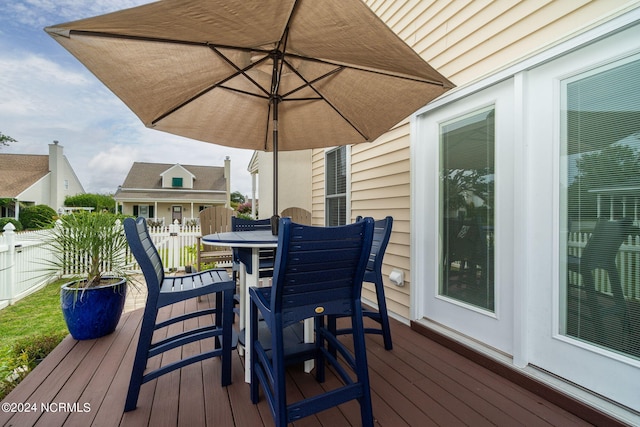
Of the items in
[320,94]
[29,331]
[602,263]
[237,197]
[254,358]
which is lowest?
[29,331]

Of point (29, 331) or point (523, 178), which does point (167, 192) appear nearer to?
point (29, 331)

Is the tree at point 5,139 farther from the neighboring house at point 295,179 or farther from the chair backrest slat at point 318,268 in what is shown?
the chair backrest slat at point 318,268

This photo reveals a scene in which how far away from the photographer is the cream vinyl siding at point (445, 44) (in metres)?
1.68

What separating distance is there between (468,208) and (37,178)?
26.3 m

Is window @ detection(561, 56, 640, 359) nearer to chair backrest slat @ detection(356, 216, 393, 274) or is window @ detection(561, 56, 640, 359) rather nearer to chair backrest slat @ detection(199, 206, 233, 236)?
chair backrest slat @ detection(356, 216, 393, 274)

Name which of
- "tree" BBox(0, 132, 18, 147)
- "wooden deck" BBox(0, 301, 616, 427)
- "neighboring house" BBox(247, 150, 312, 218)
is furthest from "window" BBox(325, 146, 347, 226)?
"tree" BBox(0, 132, 18, 147)

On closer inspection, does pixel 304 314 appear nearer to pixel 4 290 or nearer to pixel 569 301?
pixel 569 301

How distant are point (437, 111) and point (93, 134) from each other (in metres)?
27.0

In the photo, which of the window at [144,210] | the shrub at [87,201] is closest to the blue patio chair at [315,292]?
the shrub at [87,201]

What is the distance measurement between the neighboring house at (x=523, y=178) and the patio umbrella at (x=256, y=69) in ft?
1.62

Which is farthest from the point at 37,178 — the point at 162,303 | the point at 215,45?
the point at 162,303

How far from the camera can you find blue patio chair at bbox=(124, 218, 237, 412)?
1577 mm

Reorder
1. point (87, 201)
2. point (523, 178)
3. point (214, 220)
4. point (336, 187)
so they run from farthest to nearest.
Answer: point (87, 201) < point (336, 187) < point (214, 220) < point (523, 178)

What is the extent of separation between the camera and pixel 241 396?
173 centimetres
